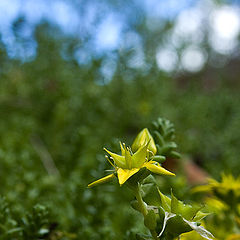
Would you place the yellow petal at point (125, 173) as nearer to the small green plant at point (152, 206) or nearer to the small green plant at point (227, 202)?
the small green plant at point (152, 206)

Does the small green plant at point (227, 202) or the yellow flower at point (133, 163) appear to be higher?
the yellow flower at point (133, 163)

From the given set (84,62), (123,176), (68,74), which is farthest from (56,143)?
(123,176)

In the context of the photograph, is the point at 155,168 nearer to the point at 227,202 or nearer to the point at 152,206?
the point at 152,206

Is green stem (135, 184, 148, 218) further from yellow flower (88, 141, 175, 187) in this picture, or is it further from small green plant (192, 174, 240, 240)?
small green plant (192, 174, 240, 240)

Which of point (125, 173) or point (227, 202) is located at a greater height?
point (125, 173)

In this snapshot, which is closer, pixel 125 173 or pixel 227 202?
pixel 125 173

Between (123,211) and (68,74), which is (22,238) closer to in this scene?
(123,211)

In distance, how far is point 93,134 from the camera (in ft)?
7.33

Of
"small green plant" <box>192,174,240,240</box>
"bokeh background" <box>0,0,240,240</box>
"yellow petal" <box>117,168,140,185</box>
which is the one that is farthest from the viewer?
"bokeh background" <box>0,0,240,240</box>

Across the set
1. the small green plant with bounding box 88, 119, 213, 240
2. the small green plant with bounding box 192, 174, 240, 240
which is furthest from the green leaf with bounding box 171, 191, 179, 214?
the small green plant with bounding box 192, 174, 240, 240

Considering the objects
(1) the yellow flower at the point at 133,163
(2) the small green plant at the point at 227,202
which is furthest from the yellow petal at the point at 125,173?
(2) the small green plant at the point at 227,202

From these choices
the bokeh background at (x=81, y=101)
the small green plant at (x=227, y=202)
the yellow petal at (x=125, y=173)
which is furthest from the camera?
the bokeh background at (x=81, y=101)

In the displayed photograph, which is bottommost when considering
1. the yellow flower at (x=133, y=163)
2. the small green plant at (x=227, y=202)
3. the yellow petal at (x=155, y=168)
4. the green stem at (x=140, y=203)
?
the small green plant at (x=227, y=202)

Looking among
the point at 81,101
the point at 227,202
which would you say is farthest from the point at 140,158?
the point at 81,101
